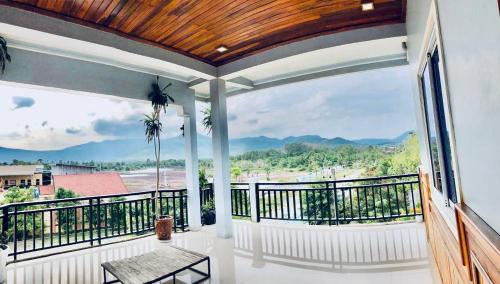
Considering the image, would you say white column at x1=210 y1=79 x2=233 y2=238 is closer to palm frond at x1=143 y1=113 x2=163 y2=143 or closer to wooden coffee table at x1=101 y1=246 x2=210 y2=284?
palm frond at x1=143 y1=113 x2=163 y2=143

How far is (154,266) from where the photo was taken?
9.94ft

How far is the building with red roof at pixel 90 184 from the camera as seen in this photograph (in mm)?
5305

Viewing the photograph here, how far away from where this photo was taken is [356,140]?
7602 millimetres

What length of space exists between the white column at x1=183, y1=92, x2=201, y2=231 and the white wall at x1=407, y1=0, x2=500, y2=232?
4863 millimetres

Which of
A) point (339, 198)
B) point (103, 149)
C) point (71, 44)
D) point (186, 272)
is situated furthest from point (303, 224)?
point (103, 149)

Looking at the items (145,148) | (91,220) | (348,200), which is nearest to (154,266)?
(91,220)

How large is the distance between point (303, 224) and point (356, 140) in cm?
331

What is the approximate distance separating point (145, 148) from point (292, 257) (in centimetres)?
409

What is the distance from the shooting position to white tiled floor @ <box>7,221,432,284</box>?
3.21 metres

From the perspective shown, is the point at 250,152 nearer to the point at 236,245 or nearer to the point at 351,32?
the point at 236,245

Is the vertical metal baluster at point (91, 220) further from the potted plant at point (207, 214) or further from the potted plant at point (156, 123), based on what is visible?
the potted plant at point (207, 214)

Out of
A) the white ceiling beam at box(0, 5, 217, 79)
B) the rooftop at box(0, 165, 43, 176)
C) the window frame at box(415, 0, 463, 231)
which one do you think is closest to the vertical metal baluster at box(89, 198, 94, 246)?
the rooftop at box(0, 165, 43, 176)

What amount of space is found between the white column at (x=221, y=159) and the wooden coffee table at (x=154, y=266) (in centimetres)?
156

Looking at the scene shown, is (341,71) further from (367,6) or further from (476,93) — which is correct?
(476,93)
